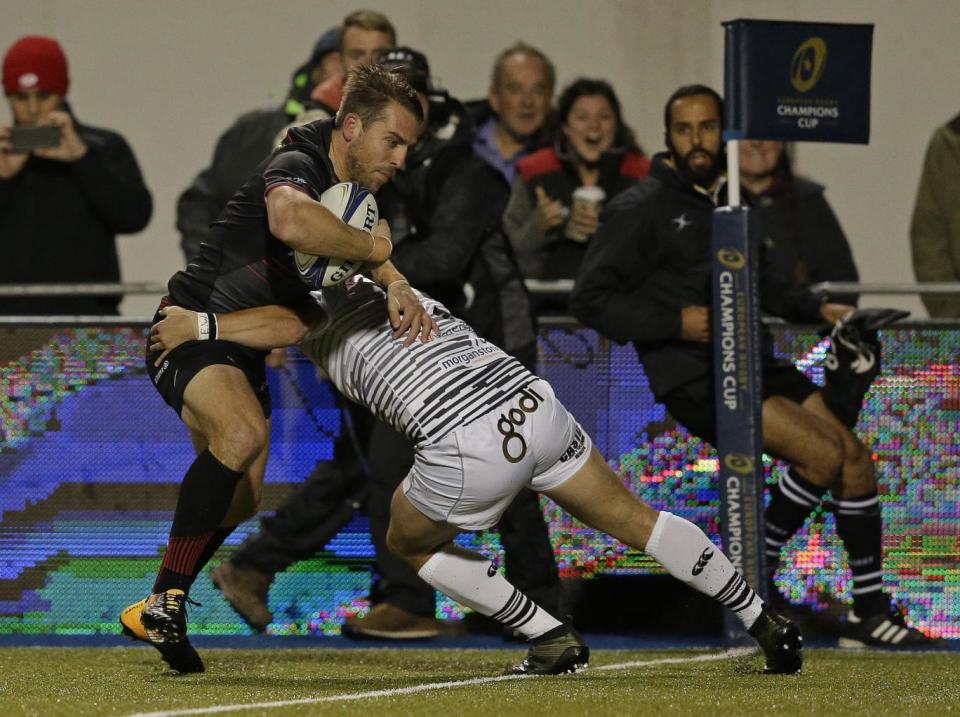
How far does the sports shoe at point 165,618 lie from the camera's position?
5680 millimetres

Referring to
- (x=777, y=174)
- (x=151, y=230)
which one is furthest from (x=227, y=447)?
(x=151, y=230)

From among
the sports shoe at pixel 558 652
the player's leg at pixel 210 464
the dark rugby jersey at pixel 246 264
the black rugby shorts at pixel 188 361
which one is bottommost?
the sports shoe at pixel 558 652

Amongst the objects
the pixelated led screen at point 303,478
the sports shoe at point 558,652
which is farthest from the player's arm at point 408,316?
the pixelated led screen at point 303,478

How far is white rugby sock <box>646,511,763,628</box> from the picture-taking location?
18.8 feet

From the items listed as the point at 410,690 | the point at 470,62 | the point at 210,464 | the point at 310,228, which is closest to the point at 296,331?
the point at 210,464

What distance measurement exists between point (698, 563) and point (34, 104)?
4335 millimetres

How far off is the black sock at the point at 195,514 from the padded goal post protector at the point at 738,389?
6.74ft

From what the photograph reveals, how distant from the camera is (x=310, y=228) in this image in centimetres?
542

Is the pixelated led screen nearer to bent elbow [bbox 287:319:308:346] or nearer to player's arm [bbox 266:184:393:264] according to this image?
bent elbow [bbox 287:319:308:346]

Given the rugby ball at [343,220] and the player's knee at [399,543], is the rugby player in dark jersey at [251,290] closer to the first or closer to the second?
the rugby ball at [343,220]

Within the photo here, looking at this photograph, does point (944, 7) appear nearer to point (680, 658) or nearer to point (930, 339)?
point (930, 339)

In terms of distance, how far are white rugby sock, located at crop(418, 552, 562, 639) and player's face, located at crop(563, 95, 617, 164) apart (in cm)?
314

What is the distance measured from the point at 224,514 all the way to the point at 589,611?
7.04 ft

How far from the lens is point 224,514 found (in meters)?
5.95
